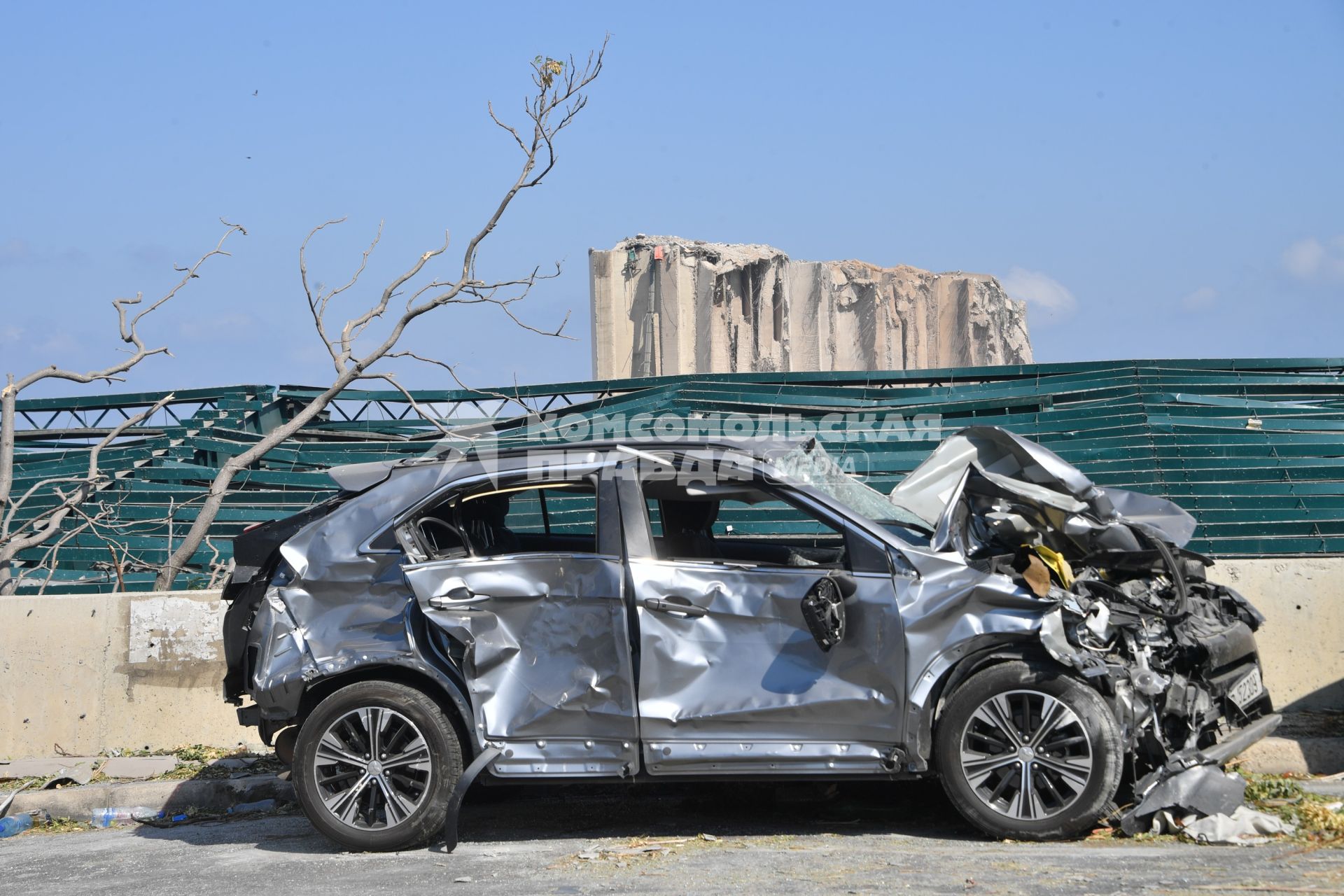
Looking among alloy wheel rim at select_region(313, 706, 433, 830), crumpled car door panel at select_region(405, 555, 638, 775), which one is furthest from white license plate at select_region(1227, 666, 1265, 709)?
alloy wheel rim at select_region(313, 706, 433, 830)

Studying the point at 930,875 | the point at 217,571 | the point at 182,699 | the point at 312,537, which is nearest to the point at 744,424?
the point at 217,571

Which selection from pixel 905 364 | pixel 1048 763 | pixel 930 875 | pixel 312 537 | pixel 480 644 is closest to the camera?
pixel 930 875

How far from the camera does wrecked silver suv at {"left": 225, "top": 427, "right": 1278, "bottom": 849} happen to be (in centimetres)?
554

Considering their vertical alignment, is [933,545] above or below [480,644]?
above

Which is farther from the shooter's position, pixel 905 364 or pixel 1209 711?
pixel 905 364

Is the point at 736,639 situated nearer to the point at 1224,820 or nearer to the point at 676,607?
the point at 676,607

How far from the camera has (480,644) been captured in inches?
230

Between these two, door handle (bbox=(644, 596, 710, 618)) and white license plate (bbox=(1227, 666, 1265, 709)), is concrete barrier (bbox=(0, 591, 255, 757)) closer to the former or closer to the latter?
door handle (bbox=(644, 596, 710, 618))

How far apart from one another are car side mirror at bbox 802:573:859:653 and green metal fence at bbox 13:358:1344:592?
9040 millimetres

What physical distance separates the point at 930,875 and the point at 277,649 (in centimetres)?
326

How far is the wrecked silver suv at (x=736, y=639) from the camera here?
554 cm

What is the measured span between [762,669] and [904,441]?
10427 millimetres

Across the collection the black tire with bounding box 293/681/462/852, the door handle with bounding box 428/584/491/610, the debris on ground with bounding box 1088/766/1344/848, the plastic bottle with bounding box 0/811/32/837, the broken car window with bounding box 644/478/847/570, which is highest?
the broken car window with bounding box 644/478/847/570

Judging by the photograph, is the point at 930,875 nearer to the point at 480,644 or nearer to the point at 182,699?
the point at 480,644
